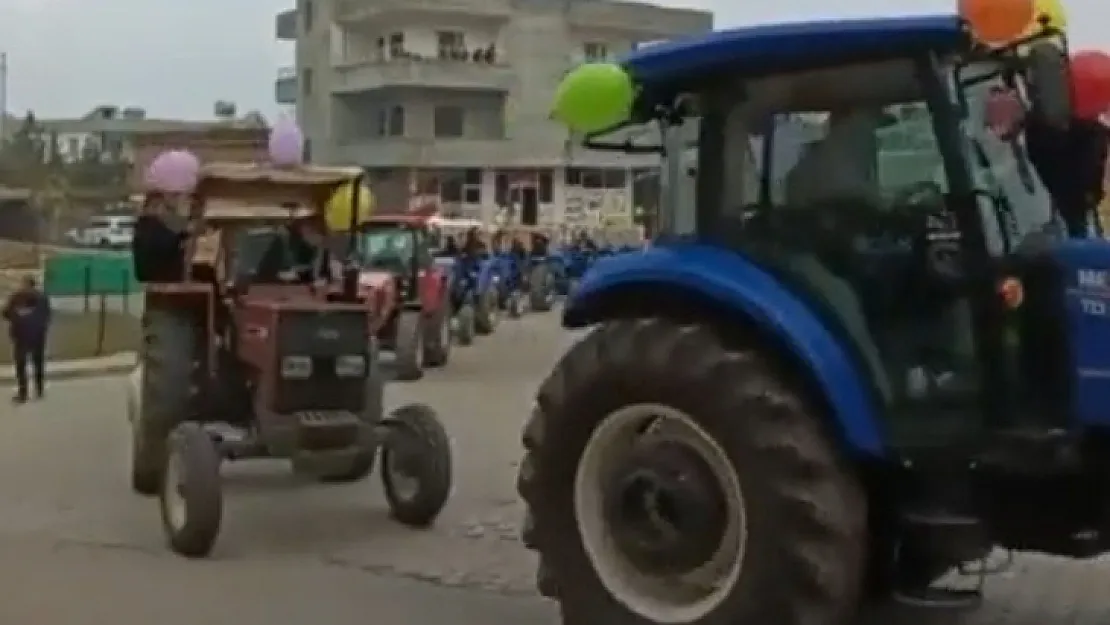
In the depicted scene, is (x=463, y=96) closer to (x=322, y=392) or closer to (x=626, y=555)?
(x=322, y=392)

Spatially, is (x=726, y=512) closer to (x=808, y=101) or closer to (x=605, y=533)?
(x=605, y=533)

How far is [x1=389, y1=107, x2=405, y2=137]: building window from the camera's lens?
75125mm

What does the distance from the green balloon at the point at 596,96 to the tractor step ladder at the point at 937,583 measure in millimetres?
1922

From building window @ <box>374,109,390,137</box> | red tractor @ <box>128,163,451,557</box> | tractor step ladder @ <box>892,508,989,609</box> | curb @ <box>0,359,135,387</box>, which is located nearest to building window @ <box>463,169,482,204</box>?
building window @ <box>374,109,390,137</box>

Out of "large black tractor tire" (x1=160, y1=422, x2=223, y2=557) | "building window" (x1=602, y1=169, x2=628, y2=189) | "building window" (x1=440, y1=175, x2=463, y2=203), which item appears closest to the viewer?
"large black tractor tire" (x1=160, y1=422, x2=223, y2=557)

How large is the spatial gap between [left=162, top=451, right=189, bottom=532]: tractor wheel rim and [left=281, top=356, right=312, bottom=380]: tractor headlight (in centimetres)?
107

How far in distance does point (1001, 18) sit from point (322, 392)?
6667 millimetres

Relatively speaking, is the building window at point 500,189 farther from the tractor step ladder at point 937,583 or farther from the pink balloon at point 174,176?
the tractor step ladder at point 937,583

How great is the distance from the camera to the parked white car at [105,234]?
69.9 m

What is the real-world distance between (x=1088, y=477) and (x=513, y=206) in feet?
218

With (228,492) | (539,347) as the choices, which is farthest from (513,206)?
(228,492)

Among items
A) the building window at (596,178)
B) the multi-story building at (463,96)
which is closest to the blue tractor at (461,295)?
the multi-story building at (463,96)

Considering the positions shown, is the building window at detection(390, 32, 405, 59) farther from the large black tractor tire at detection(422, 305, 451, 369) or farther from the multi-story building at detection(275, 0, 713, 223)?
the large black tractor tire at detection(422, 305, 451, 369)

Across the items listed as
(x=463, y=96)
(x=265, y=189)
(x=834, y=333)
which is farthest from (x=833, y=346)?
(x=463, y=96)
